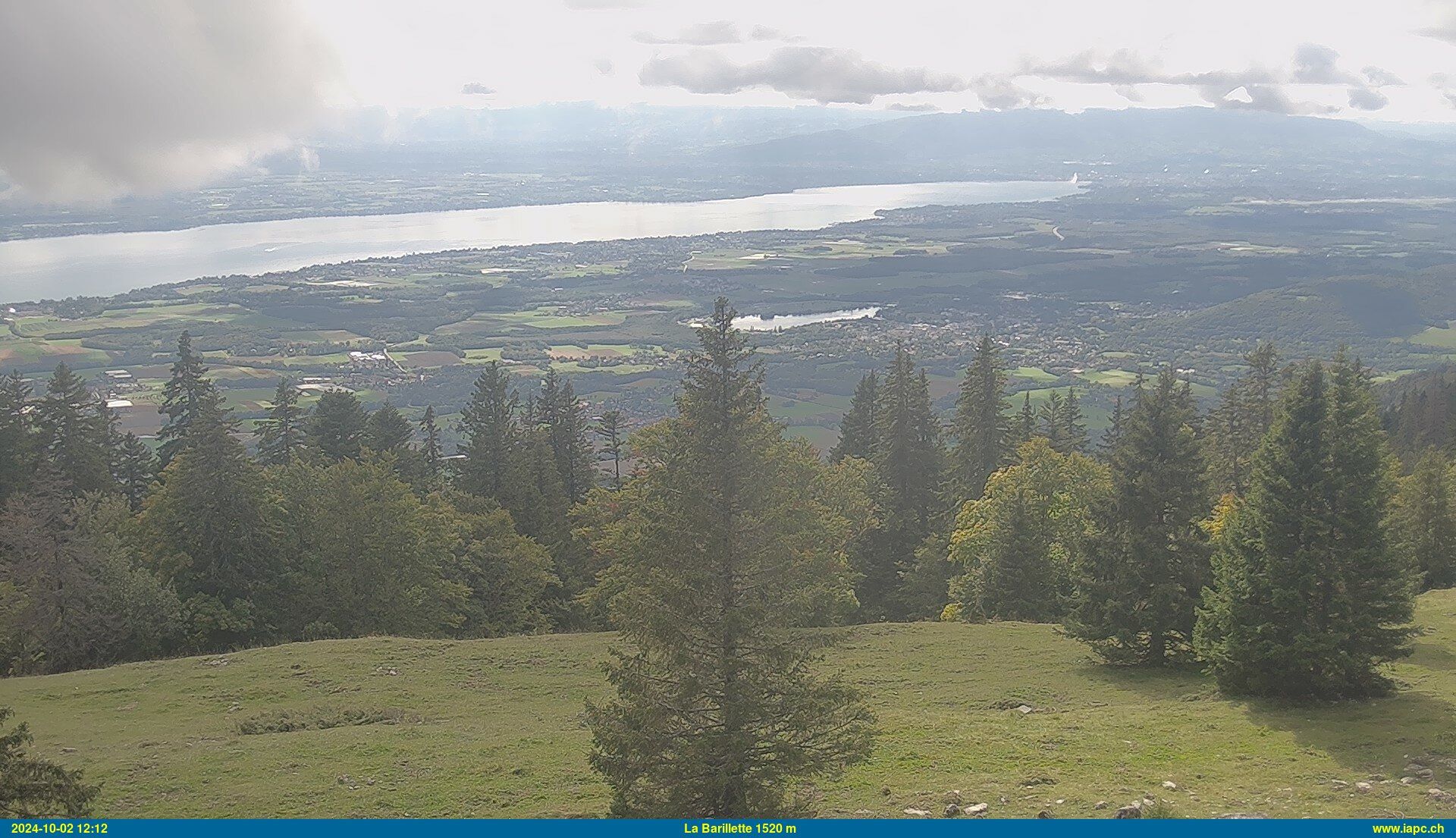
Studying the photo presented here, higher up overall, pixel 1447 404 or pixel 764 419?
pixel 764 419

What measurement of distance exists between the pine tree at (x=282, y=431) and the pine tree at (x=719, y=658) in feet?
140

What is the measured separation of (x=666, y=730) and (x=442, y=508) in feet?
106

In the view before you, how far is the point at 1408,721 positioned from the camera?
20.2 metres

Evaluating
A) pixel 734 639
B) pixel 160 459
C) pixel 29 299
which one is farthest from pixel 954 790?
pixel 29 299

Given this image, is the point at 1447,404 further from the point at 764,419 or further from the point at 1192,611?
the point at 764,419

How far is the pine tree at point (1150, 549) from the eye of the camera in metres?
28.0

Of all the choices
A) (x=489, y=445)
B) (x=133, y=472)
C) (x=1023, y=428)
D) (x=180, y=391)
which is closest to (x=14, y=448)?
(x=133, y=472)

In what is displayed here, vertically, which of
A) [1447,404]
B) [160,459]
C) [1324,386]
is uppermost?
[1324,386]

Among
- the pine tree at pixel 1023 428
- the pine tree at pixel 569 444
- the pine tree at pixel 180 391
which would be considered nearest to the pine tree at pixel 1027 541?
the pine tree at pixel 1023 428

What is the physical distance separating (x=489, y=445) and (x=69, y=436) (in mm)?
18888

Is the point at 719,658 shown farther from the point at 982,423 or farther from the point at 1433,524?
the point at 982,423

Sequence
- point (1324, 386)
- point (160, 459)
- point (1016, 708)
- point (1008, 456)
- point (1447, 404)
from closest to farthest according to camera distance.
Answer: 1. point (1324, 386)
2. point (1016, 708)
3. point (160, 459)
4. point (1008, 456)
5. point (1447, 404)

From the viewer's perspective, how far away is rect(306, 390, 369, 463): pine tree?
2178 inches

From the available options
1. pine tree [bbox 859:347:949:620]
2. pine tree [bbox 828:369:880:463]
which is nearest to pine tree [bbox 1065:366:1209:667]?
pine tree [bbox 859:347:949:620]
